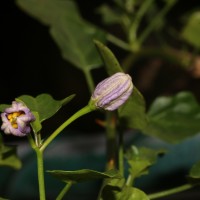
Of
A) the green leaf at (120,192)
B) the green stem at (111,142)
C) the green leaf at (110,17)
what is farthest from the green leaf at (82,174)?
the green leaf at (110,17)

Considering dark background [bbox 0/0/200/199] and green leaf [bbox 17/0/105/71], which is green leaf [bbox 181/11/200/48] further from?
dark background [bbox 0/0/200/199]

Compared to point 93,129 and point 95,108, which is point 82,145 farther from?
point 95,108

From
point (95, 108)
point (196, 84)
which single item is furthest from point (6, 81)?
point (95, 108)

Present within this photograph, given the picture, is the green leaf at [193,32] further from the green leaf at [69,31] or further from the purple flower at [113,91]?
the purple flower at [113,91]

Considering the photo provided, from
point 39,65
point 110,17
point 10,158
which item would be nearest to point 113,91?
point 10,158

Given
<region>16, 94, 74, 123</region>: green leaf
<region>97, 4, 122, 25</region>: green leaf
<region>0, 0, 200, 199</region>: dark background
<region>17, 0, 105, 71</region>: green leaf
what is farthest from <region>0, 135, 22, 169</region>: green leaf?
<region>0, 0, 200, 199</region>: dark background
